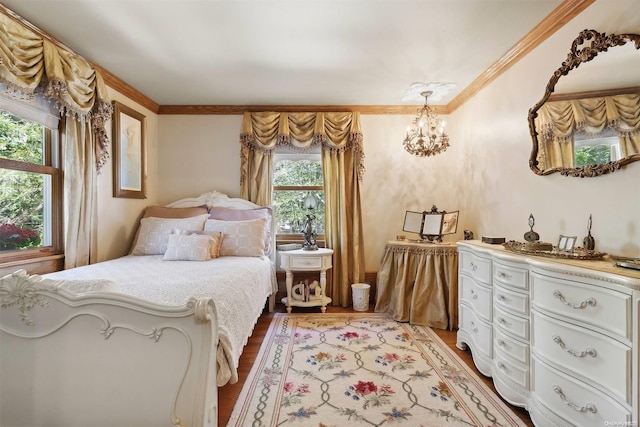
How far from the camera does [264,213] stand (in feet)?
11.4

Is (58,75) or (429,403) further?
(58,75)

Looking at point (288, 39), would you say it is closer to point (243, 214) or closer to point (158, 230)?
point (243, 214)

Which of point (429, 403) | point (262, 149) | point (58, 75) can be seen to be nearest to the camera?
point (429, 403)

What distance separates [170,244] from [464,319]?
2665 mm

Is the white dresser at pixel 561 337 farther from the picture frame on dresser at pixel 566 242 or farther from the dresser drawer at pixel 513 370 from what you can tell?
the picture frame on dresser at pixel 566 242

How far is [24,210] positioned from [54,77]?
3.25 feet

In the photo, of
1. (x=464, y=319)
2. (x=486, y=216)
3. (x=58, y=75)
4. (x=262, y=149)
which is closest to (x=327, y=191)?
(x=262, y=149)

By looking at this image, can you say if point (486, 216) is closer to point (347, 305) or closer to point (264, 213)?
point (347, 305)

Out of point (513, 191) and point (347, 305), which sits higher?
point (513, 191)

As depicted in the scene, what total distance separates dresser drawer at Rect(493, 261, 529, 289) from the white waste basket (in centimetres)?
168

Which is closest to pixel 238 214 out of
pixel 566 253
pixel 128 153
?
pixel 128 153

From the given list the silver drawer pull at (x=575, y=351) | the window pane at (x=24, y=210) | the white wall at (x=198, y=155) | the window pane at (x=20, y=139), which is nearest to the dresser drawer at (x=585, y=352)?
the silver drawer pull at (x=575, y=351)

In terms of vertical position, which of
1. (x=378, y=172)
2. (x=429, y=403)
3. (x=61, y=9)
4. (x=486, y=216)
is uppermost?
(x=61, y=9)

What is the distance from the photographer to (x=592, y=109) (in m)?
1.77
